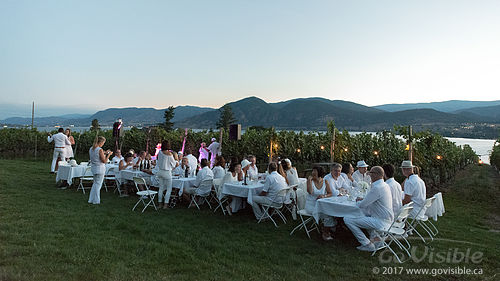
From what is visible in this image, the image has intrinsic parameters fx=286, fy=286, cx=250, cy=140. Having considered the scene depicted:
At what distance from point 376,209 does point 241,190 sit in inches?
110

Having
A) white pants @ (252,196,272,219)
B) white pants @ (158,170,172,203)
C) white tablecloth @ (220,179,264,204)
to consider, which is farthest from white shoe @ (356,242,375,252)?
white pants @ (158,170,172,203)

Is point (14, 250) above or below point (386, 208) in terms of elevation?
below

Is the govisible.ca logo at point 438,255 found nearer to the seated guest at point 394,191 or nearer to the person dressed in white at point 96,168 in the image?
the seated guest at point 394,191

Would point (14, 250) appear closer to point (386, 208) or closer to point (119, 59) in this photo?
point (386, 208)

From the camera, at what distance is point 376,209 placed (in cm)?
422

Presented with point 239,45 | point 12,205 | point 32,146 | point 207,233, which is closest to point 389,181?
point 207,233

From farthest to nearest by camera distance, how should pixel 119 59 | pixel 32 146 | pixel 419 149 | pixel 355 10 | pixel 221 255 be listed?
pixel 119 59, pixel 32 146, pixel 355 10, pixel 419 149, pixel 221 255

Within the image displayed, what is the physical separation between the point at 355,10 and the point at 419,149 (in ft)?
21.8

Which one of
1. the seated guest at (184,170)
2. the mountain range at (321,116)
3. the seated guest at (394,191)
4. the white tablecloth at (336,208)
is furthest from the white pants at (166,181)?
the mountain range at (321,116)

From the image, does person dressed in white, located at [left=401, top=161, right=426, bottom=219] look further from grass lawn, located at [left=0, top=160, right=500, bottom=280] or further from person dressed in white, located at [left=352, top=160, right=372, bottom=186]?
person dressed in white, located at [left=352, top=160, right=372, bottom=186]

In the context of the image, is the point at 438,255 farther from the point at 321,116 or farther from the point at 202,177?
the point at 321,116

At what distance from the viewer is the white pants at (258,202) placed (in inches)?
227

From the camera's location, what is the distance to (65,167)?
8.48 m

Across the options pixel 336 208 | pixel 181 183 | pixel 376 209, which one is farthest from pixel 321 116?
pixel 376 209
